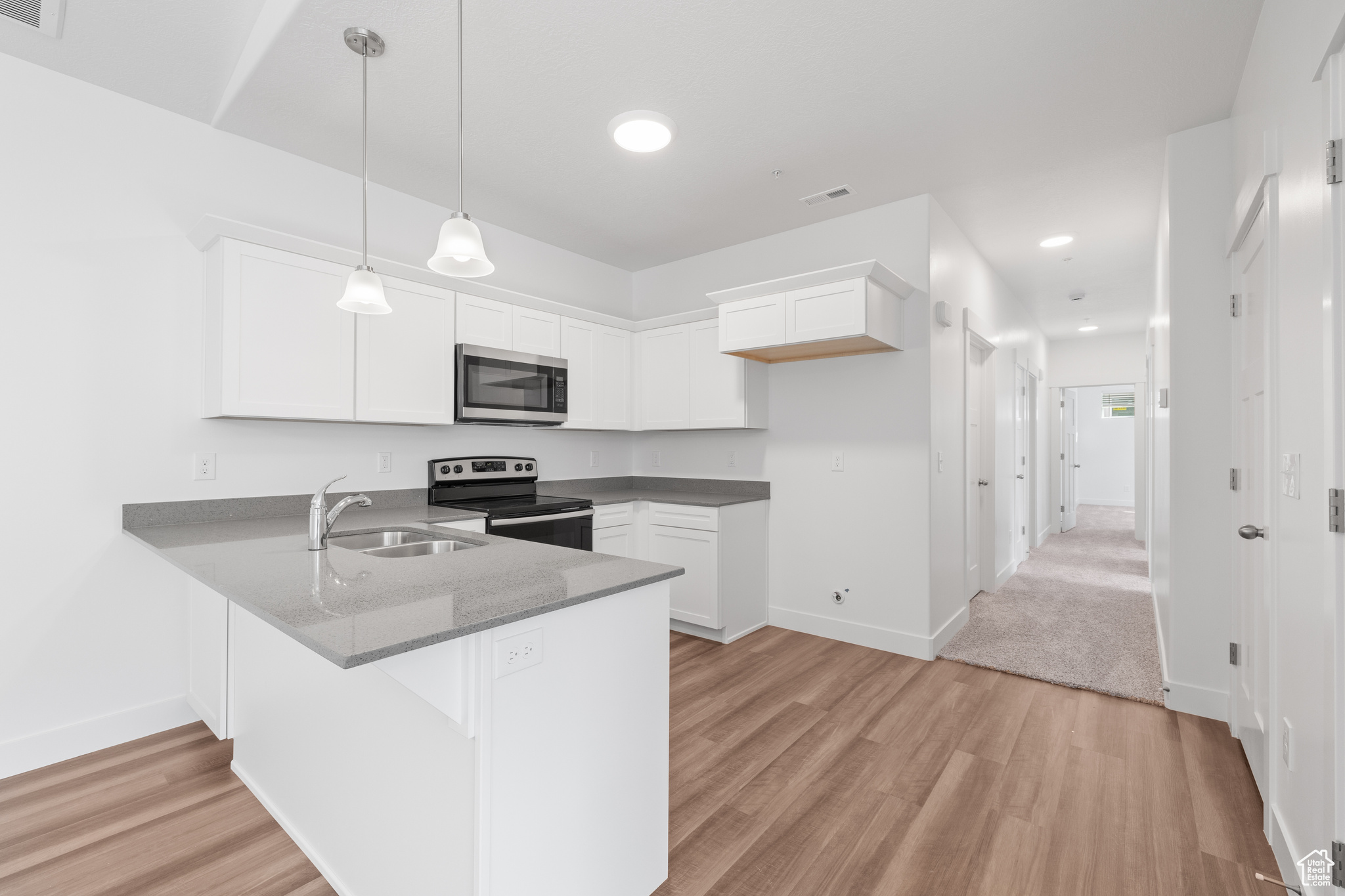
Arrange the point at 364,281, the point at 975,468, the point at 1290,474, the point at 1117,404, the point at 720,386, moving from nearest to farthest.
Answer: the point at 1290,474 < the point at 364,281 < the point at 720,386 < the point at 975,468 < the point at 1117,404

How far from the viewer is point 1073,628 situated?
3.94 meters

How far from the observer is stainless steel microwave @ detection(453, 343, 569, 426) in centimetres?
327

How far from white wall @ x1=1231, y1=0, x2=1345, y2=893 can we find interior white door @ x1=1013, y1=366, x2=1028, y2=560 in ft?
14.3

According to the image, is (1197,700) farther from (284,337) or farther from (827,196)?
(284,337)

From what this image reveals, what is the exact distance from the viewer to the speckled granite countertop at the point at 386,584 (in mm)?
1078

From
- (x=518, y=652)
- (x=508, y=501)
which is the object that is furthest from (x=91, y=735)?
(x=518, y=652)

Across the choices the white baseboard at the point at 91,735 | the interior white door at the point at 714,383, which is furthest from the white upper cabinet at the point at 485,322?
the white baseboard at the point at 91,735

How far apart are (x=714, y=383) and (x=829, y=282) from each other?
1.09 meters

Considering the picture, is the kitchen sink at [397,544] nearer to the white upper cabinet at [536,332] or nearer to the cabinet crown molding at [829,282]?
the white upper cabinet at [536,332]

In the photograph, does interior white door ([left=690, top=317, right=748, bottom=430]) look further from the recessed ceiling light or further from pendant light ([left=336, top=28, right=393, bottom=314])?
pendant light ([left=336, top=28, right=393, bottom=314])

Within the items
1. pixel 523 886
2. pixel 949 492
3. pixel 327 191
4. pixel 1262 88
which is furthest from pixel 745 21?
pixel 949 492

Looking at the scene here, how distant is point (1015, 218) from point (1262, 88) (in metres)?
1.94

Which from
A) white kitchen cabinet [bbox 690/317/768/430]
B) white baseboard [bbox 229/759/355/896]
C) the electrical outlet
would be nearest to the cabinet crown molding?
white kitchen cabinet [bbox 690/317/768/430]

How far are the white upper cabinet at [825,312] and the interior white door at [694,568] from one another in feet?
4.40
